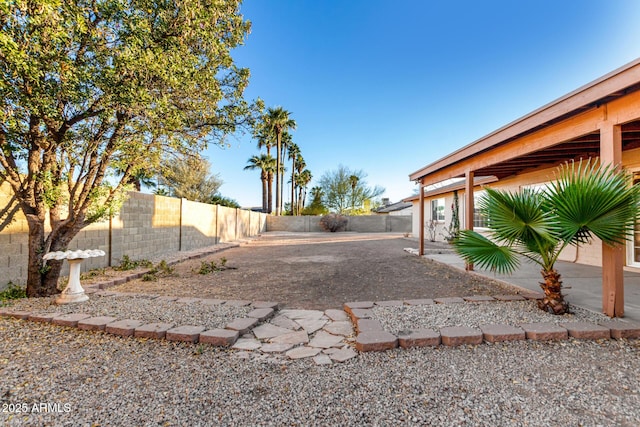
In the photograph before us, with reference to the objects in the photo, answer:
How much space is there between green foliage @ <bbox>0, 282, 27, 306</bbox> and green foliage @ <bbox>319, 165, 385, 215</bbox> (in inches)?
1037

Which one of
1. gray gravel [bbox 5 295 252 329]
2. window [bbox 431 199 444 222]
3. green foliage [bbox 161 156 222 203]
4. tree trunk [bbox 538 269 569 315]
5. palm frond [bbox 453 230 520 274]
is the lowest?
gray gravel [bbox 5 295 252 329]

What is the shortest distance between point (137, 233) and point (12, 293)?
11.3ft

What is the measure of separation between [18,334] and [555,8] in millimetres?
13856

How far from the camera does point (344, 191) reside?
29.5 metres

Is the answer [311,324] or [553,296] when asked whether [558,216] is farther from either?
[311,324]

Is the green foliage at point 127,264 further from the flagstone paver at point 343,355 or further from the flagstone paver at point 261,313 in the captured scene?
the flagstone paver at point 343,355

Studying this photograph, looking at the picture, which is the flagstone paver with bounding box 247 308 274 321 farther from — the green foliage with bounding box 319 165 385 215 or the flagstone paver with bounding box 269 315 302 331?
the green foliage with bounding box 319 165 385 215

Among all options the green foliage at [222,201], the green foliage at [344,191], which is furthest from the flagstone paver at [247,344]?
the green foliage at [344,191]

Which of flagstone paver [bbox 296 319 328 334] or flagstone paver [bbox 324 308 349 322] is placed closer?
flagstone paver [bbox 296 319 328 334]

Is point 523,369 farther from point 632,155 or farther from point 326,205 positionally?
point 326,205

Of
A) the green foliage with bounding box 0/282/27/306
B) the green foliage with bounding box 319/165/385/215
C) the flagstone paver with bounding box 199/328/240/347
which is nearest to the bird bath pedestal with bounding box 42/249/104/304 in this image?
the green foliage with bounding box 0/282/27/306

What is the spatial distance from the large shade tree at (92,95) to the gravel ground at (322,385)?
218cm

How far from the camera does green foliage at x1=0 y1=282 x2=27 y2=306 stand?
3.83 meters

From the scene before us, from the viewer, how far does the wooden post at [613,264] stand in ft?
10.3
